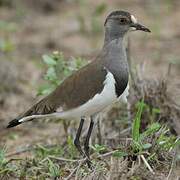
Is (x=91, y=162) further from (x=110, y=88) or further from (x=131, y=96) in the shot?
(x=131, y=96)

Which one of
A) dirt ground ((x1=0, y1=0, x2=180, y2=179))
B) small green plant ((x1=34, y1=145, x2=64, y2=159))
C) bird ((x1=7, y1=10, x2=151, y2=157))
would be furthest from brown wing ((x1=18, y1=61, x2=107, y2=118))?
dirt ground ((x1=0, y1=0, x2=180, y2=179))

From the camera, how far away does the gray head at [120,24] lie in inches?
218

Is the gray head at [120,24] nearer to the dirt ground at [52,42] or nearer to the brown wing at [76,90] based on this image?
the brown wing at [76,90]

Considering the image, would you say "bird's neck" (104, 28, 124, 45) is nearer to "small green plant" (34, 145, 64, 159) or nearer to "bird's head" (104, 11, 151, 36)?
"bird's head" (104, 11, 151, 36)

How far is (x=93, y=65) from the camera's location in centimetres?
531

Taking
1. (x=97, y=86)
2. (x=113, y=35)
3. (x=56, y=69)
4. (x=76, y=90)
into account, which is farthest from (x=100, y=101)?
(x=56, y=69)

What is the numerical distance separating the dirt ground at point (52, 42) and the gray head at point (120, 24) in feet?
4.77

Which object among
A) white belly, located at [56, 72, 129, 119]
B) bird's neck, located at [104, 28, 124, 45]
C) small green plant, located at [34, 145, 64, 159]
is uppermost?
bird's neck, located at [104, 28, 124, 45]

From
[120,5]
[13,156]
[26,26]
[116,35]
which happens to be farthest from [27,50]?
[116,35]

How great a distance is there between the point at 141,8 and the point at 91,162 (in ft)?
18.7

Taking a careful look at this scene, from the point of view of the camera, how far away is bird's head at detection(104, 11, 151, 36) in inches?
218

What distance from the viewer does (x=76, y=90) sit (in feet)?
17.3

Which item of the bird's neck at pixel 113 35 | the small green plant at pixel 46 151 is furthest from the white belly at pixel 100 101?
the small green plant at pixel 46 151

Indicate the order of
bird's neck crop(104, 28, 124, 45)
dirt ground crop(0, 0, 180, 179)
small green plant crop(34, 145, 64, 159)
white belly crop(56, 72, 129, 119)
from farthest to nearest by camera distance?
dirt ground crop(0, 0, 180, 179), small green plant crop(34, 145, 64, 159), bird's neck crop(104, 28, 124, 45), white belly crop(56, 72, 129, 119)
